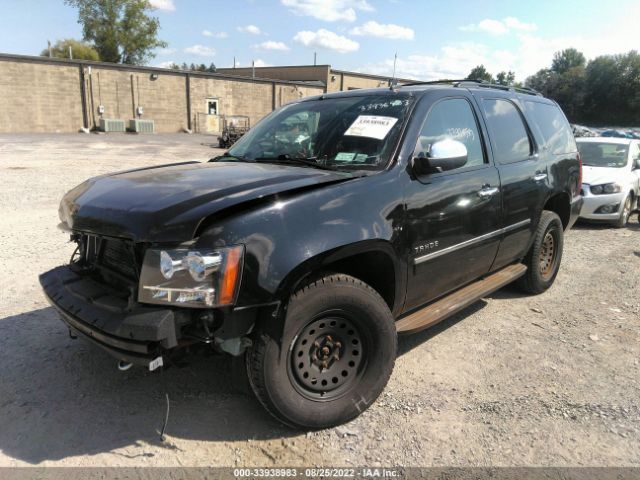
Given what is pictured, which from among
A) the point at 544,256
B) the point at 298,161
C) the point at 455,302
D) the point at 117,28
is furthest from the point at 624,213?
the point at 117,28

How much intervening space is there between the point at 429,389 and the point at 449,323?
1.19 m

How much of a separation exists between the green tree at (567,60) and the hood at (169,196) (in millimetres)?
99322

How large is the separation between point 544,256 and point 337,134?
9.74ft

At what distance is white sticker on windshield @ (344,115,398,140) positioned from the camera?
3307 mm

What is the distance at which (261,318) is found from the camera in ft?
8.18

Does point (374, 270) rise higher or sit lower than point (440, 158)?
lower

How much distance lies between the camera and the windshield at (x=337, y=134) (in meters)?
3.25

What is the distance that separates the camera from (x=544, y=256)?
516cm

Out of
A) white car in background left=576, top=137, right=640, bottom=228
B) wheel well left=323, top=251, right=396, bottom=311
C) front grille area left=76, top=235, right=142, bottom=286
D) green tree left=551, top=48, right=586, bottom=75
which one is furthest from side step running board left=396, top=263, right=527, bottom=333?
green tree left=551, top=48, right=586, bottom=75

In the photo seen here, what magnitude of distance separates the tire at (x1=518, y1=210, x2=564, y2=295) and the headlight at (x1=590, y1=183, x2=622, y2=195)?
4.12 meters

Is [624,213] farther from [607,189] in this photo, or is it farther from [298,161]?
[298,161]

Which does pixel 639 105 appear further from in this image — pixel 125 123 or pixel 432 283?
pixel 432 283

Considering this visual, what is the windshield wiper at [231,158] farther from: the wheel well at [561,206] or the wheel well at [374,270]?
the wheel well at [561,206]

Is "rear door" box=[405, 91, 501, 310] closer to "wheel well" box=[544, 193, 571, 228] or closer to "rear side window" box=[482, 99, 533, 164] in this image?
"rear side window" box=[482, 99, 533, 164]
